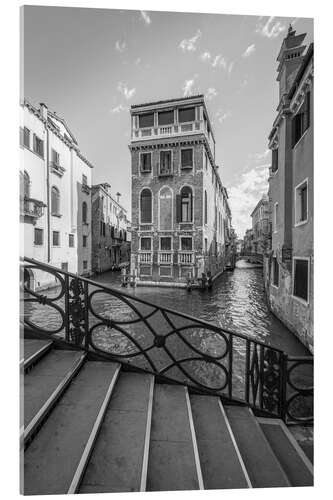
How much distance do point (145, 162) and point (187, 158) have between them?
2.55m

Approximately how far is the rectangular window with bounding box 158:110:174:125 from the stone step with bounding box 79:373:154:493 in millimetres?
13349

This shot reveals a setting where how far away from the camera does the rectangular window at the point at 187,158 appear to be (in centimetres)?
1199

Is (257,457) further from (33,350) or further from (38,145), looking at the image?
(38,145)

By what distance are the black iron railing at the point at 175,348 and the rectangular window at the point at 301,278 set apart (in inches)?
54.0

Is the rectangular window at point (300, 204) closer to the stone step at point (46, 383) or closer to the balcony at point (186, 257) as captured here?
the stone step at point (46, 383)

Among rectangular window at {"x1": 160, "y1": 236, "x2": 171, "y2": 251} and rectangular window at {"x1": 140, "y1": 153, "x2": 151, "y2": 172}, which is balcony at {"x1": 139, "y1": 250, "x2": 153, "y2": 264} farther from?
rectangular window at {"x1": 140, "y1": 153, "x2": 151, "y2": 172}

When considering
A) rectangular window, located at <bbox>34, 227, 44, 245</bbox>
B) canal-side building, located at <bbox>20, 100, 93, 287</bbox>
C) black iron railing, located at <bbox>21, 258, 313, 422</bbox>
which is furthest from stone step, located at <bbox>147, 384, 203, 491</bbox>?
rectangular window, located at <bbox>34, 227, 44, 245</bbox>

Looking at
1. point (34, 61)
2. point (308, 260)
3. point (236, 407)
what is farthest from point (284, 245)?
point (34, 61)

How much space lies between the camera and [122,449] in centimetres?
115

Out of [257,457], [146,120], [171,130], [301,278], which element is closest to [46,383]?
[257,457]

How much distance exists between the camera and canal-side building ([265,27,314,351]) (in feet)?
12.7

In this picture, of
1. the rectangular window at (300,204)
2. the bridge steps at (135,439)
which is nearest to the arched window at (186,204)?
the rectangular window at (300,204)
